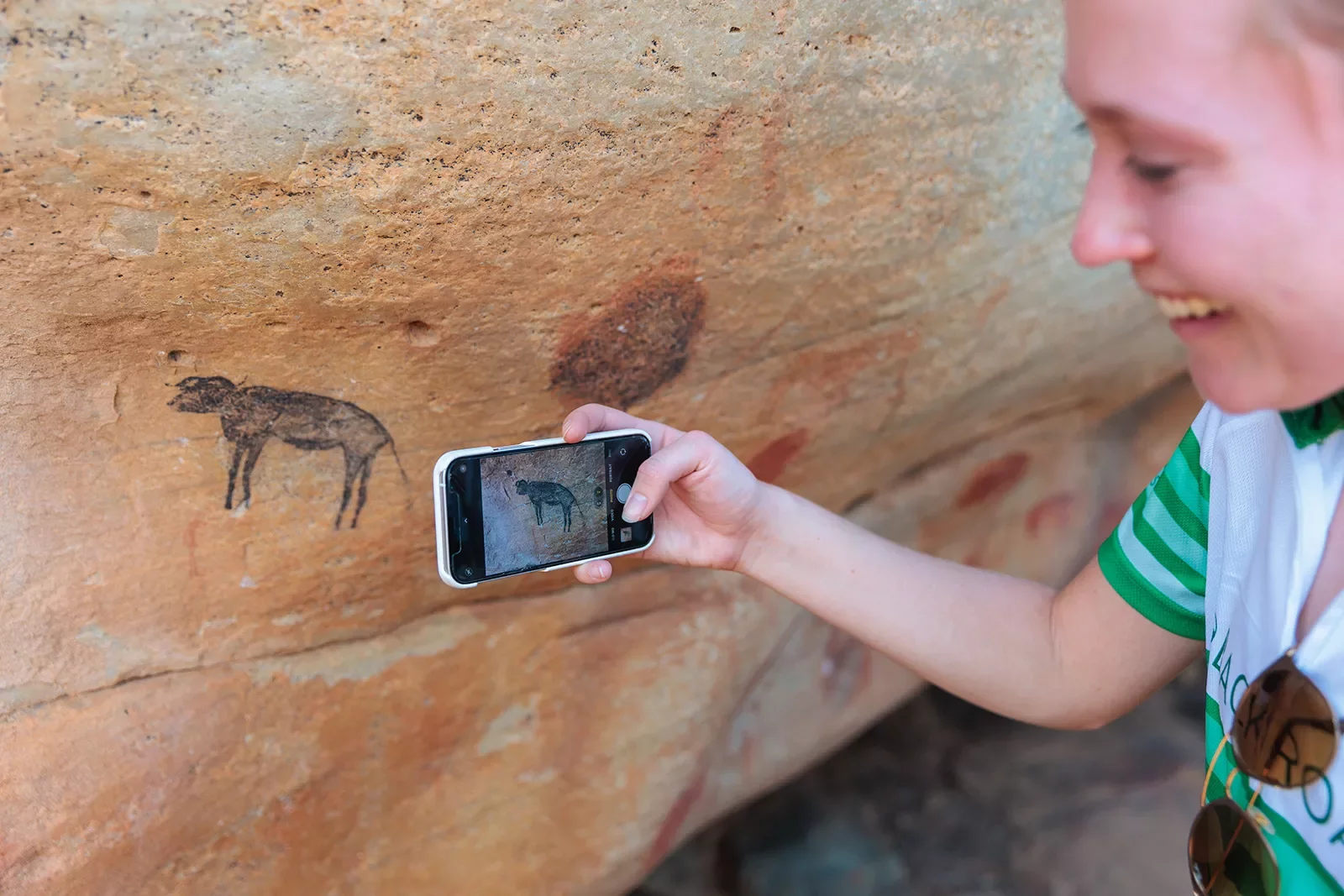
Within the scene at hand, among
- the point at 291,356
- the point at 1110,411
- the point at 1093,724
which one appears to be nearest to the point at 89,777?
the point at 291,356

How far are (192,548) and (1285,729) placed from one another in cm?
99

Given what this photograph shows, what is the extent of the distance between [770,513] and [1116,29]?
51cm

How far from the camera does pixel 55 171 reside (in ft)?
2.75

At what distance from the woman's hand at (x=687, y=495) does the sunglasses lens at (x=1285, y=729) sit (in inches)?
16.6

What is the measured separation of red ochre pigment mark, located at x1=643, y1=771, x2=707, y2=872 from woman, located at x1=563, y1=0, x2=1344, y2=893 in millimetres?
714

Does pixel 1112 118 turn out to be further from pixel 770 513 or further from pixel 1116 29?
pixel 770 513

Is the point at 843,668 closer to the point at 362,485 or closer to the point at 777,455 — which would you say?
the point at 777,455

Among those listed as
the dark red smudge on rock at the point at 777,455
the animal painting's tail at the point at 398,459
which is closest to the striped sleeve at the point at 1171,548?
the dark red smudge on rock at the point at 777,455

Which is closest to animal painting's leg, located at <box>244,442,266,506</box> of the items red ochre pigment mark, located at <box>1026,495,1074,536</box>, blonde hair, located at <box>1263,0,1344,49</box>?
blonde hair, located at <box>1263,0,1344,49</box>

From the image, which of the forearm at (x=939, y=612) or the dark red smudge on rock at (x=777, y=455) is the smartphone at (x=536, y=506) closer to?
the forearm at (x=939, y=612)

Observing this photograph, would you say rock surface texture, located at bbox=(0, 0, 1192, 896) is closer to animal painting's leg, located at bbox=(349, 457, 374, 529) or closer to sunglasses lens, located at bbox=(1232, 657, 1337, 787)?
animal painting's leg, located at bbox=(349, 457, 374, 529)

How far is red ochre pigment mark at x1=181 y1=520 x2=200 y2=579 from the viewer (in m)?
1.10

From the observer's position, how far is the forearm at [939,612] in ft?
3.16

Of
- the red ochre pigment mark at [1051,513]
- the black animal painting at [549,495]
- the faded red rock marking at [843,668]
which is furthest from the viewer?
the red ochre pigment mark at [1051,513]
